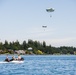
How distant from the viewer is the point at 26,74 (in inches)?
1962

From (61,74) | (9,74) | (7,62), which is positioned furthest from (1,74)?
(7,62)

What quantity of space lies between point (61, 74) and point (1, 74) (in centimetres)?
821

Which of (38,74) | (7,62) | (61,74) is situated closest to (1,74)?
(38,74)

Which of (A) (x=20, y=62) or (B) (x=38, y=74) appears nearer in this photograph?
(B) (x=38, y=74)

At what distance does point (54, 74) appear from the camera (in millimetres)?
49781

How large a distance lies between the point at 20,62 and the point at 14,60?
5.47 ft

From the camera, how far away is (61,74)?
49.5 meters

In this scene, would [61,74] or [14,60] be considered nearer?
[61,74]

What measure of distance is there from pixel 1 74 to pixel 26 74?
3.45 metres

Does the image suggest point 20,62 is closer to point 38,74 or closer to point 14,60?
point 14,60

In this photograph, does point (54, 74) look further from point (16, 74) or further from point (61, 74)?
point (16, 74)

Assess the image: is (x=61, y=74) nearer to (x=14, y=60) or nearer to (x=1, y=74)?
(x=1, y=74)

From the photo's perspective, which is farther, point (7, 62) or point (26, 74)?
point (7, 62)

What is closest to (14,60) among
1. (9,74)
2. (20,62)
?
(20,62)
